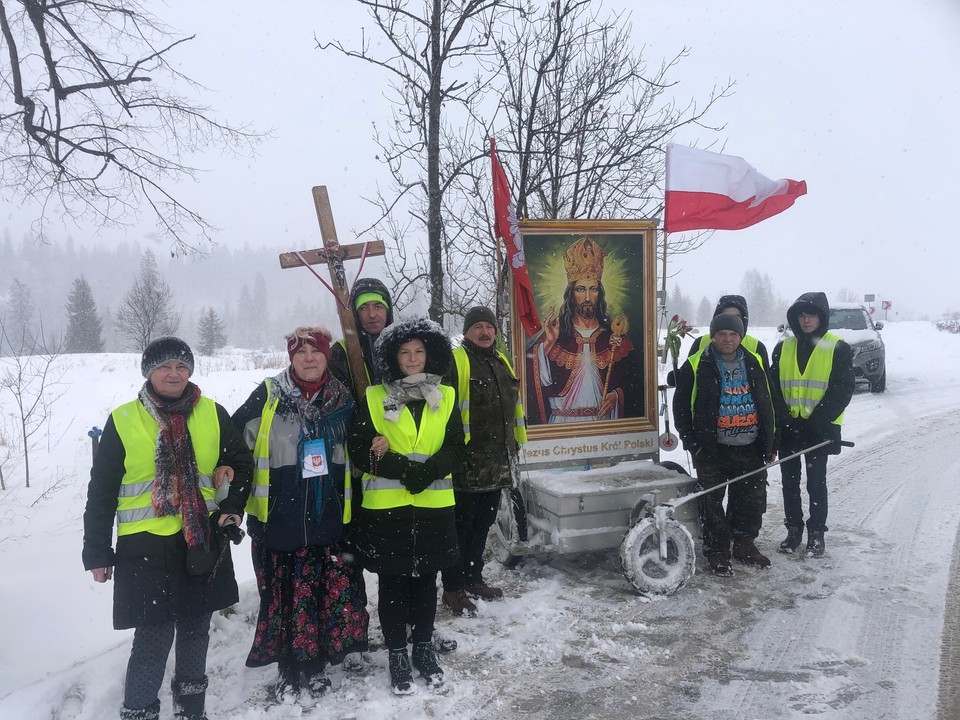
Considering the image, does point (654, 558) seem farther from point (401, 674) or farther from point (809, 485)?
point (401, 674)

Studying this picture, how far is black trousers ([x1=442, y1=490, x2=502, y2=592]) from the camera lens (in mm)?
4105

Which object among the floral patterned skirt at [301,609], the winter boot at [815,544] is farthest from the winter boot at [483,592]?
the winter boot at [815,544]

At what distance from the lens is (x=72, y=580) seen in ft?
16.8

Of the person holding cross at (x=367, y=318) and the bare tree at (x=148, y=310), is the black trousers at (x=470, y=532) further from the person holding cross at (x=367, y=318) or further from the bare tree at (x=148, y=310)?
the bare tree at (x=148, y=310)

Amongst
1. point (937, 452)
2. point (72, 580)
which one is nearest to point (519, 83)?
point (72, 580)

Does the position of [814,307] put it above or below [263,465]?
above

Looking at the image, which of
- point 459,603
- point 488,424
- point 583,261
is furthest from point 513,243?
point 459,603

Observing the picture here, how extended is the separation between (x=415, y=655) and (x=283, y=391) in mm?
1550

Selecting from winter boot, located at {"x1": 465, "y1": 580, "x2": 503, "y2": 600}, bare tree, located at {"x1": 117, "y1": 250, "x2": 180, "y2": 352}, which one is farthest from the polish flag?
bare tree, located at {"x1": 117, "y1": 250, "x2": 180, "y2": 352}

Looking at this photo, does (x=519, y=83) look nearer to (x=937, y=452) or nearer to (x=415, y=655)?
(x=415, y=655)

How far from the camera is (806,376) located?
5.08 metres

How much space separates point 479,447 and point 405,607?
1203 mm

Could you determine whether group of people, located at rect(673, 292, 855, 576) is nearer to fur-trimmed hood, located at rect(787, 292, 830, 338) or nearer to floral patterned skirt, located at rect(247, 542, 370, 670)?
fur-trimmed hood, located at rect(787, 292, 830, 338)

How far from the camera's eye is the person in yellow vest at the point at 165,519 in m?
2.66
